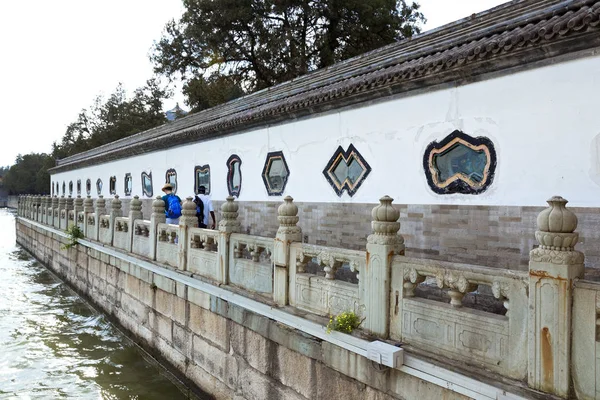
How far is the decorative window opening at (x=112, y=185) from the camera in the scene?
16172mm

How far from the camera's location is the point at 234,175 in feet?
31.2

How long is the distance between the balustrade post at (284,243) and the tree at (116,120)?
1145 inches

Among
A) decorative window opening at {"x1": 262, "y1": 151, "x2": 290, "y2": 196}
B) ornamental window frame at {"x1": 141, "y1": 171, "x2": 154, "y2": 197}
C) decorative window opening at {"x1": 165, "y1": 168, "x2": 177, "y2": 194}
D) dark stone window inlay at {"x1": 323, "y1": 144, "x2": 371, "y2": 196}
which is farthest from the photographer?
ornamental window frame at {"x1": 141, "y1": 171, "x2": 154, "y2": 197}

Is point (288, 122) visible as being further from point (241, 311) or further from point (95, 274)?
point (95, 274)

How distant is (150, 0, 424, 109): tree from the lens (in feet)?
60.2

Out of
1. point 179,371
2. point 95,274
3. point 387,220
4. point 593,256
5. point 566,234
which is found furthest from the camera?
point 95,274

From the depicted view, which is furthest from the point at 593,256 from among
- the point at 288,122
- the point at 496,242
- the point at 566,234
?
the point at 288,122

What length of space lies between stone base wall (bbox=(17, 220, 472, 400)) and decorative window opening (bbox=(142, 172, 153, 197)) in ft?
13.7

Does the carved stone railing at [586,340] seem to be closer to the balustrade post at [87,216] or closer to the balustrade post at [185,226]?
the balustrade post at [185,226]

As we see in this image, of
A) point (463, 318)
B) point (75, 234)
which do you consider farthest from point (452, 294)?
point (75, 234)

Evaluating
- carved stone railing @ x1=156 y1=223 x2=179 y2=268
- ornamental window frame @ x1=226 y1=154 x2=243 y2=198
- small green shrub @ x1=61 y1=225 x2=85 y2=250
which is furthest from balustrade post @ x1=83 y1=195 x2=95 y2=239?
carved stone railing @ x1=156 y1=223 x2=179 y2=268

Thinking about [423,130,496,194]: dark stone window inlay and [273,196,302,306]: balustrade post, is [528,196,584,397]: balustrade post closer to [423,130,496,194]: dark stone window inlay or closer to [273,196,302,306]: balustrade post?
[273,196,302,306]: balustrade post

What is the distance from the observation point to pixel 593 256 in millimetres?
4254

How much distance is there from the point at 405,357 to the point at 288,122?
550cm
